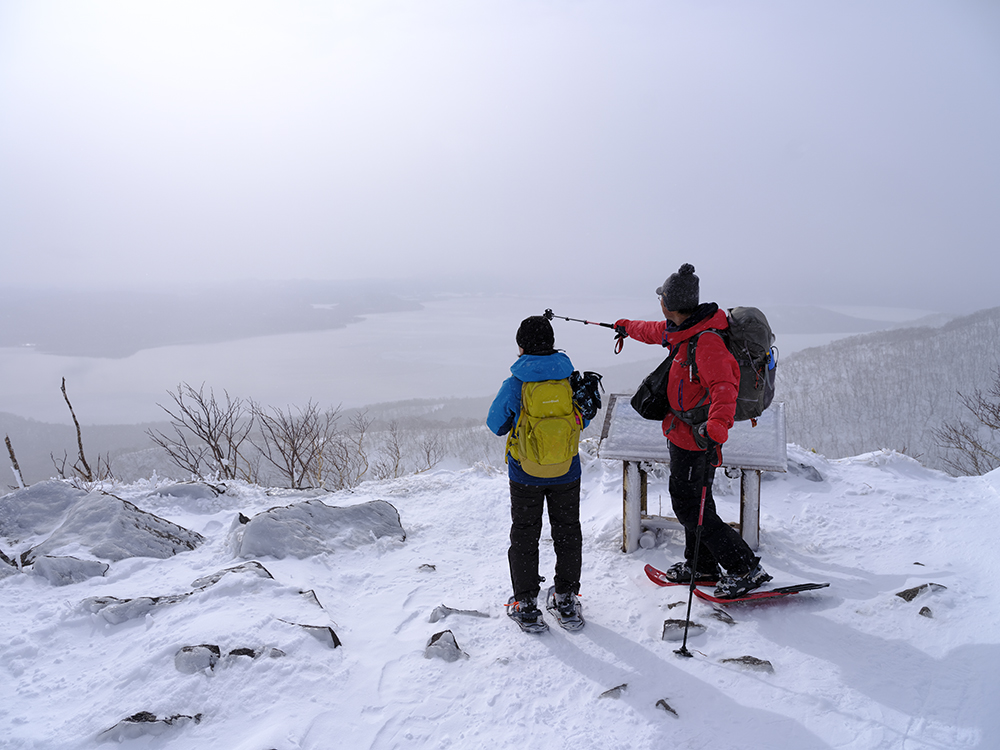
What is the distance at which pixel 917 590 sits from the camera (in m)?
3.81

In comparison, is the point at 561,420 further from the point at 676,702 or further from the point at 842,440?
the point at 842,440

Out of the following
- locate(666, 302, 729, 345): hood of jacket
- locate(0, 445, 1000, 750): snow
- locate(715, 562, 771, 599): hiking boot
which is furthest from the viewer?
locate(715, 562, 771, 599): hiking boot

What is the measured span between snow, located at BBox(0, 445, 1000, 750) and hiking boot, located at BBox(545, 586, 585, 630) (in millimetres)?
68

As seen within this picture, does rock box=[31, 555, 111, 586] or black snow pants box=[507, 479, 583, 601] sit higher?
black snow pants box=[507, 479, 583, 601]

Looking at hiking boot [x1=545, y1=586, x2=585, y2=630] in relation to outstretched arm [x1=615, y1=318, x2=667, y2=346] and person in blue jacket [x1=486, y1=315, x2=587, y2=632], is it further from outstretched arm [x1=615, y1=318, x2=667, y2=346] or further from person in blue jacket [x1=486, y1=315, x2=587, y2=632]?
outstretched arm [x1=615, y1=318, x2=667, y2=346]

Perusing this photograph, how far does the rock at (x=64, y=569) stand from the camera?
170 inches

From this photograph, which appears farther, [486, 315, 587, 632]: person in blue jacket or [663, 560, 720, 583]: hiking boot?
[663, 560, 720, 583]: hiking boot

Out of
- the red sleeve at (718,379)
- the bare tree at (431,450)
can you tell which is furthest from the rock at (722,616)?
the bare tree at (431,450)

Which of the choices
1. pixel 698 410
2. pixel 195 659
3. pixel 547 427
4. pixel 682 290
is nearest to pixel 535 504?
pixel 547 427

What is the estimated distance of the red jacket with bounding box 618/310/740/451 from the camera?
3.44 m

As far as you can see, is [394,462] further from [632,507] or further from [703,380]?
[703,380]

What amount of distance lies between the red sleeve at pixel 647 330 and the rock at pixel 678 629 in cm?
199

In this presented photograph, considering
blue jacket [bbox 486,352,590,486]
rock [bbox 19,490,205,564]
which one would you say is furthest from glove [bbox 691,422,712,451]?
rock [bbox 19,490,205,564]

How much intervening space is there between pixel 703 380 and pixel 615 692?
6.51 feet
